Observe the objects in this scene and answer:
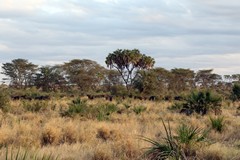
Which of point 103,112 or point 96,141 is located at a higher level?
point 103,112

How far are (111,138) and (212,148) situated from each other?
3922 millimetres

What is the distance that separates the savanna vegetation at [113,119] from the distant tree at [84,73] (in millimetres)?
152

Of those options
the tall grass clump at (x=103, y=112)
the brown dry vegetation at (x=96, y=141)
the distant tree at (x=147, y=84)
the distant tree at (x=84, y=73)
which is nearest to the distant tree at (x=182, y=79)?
the distant tree at (x=84, y=73)

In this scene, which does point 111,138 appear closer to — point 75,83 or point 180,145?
point 180,145

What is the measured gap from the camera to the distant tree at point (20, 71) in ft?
214

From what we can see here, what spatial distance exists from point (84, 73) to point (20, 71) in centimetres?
1003

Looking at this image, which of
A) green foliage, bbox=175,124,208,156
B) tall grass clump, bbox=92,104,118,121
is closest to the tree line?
tall grass clump, bbox=92,104,118,121

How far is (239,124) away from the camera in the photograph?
18.5 m

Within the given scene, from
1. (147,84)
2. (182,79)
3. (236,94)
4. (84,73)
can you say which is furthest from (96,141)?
(182,79)

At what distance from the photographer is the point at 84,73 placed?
213ft

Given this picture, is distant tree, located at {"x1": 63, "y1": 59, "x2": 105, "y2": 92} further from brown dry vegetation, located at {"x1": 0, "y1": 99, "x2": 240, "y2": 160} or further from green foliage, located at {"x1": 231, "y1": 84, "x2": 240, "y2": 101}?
brown dry vegetation, located at {"x1": 0, "y1": 99, "x2": 240, "y2": 160}

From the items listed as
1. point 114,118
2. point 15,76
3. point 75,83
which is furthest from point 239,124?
point 15,76

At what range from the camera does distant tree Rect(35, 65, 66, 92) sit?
62000mm

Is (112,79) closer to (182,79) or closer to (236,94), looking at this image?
(182,79)
